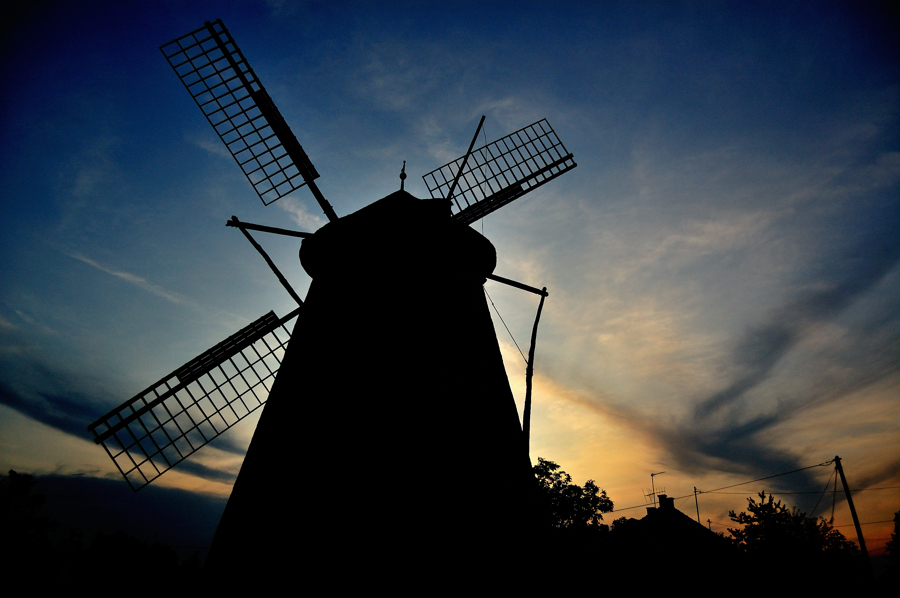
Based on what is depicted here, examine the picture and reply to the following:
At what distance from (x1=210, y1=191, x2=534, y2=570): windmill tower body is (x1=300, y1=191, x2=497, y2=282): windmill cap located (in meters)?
0.02

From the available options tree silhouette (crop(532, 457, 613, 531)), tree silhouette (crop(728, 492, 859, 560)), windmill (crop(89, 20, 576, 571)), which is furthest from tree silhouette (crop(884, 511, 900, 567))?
windmill (crop(89, 20, 576, 571))

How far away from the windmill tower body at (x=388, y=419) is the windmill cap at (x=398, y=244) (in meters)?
0.02

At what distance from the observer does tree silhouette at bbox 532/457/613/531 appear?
42.1 metres

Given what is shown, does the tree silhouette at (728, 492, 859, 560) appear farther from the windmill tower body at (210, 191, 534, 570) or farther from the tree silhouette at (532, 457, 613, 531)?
the windmill tower body at (210, 191, 534, 570)

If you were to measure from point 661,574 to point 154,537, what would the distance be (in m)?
35.6

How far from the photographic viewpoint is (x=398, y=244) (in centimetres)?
534

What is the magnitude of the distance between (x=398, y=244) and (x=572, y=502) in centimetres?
4545

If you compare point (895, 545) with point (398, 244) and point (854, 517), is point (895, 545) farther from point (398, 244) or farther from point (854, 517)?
point (398, 244)

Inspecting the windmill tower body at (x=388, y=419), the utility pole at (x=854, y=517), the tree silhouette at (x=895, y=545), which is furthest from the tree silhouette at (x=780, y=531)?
the windmill tower body at (x=388, y=419)

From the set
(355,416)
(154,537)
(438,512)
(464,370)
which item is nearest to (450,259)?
(464,370)

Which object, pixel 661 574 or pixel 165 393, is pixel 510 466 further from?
pixel 661 574

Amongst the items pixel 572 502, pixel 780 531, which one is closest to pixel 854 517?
pixel 780 531

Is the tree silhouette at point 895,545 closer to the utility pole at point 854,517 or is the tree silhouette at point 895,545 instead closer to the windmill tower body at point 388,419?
the utility pole at point 854,517

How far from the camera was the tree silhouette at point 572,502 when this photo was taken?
138 feet
